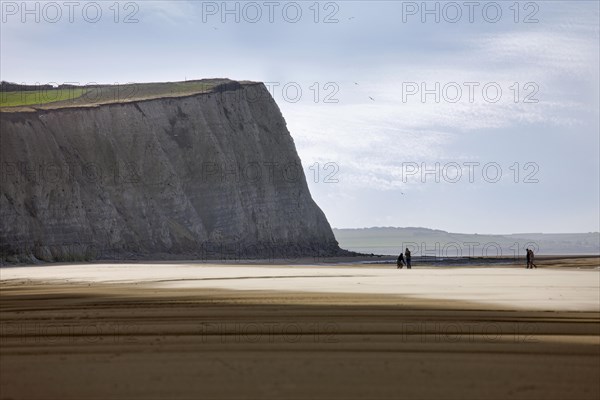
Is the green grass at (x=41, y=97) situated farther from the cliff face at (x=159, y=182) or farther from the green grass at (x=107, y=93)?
the cliff face at (x=159, y=182)

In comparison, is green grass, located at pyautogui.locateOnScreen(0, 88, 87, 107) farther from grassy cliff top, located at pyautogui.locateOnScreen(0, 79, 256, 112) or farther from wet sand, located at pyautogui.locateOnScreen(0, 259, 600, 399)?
wet sand, located at pyautogui.locateOnScreen(0, 259, 600, 399)

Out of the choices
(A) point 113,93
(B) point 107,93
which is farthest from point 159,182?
(B) point 107,93

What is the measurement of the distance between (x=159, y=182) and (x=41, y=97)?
2185 centimetres

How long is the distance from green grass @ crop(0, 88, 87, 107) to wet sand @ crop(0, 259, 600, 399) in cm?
7202

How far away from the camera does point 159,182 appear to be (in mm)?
78125

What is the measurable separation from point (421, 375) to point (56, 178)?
201 ft

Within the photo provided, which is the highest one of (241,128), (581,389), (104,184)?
(241,128)

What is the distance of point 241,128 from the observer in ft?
292

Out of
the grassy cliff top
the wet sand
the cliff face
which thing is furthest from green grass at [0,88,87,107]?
the wet sand

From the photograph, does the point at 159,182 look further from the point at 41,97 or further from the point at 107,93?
the point at 41,97

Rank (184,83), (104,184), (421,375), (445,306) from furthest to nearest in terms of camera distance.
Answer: (184,83) → (104,184) → (445,306) → (421,375)

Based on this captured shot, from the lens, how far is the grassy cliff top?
279 ft

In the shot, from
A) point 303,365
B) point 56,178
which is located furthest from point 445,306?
point 56,178

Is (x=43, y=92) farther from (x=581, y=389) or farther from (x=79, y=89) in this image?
(x=581, y=389)
